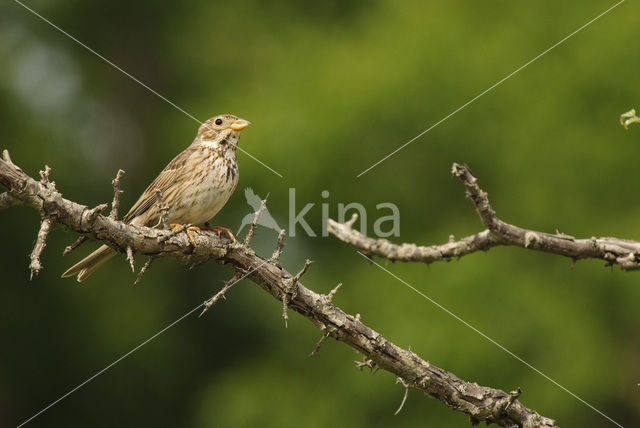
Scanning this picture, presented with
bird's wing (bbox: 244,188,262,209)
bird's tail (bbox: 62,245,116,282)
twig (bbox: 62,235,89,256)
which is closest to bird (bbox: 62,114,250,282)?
bird's tail (bbox: 62,245,116,282)

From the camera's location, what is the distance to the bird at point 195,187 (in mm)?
5438

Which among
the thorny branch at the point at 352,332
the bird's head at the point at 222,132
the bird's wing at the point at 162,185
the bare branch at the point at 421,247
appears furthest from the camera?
the bird's head at the point at 222,132

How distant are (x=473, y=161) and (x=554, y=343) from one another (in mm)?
2256

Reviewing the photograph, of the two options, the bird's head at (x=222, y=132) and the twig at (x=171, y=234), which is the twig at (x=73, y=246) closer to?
the twig at (x=171, y=234)

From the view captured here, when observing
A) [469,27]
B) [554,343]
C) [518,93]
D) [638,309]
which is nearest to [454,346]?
[554,343]

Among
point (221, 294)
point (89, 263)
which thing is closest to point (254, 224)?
point (221, 294)

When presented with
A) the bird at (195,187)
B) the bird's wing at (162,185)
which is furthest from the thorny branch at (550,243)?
the bird's wing at (162,185)

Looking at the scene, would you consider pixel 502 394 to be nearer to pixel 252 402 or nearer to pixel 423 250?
pixel 423 250

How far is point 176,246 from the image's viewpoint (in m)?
4.06

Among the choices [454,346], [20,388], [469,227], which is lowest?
[20,388]

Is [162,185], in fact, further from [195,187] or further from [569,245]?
[569,245]

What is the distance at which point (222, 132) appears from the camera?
6.20m

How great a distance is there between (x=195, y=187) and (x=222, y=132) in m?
0.82

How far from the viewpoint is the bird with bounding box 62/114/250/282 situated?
17.8ft
